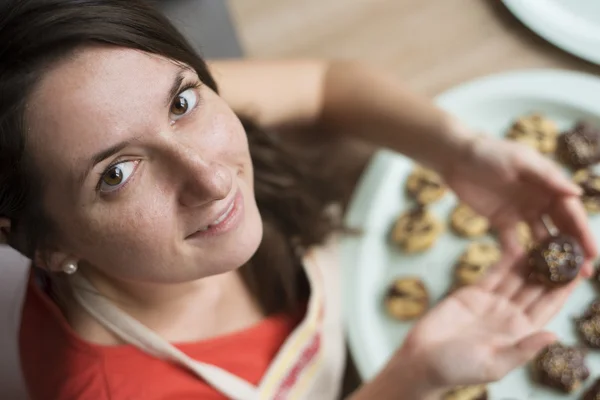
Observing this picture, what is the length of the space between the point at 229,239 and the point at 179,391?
0.19 metres

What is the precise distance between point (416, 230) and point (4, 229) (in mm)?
531

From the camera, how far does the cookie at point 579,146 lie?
2.72 feet

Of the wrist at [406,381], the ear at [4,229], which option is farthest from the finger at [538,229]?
the ear at [4,229]

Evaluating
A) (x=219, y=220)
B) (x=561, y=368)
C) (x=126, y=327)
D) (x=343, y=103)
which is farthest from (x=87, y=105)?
(x=561, y=368)

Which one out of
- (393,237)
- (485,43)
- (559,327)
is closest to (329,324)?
(393,237)

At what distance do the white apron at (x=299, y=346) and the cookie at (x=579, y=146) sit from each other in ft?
1.18

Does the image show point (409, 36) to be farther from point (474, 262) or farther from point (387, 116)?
point (474, 262)

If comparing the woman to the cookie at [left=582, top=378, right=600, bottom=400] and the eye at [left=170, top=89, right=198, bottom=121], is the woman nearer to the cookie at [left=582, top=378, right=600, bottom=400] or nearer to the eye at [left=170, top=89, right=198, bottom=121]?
the eye at [left=170, top=89, right=198, bottom=121]

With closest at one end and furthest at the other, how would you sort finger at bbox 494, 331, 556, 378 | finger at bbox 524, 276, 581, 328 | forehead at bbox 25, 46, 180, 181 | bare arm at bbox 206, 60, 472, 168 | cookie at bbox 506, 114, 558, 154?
forehead at bbox 25, 46, 180, 181 → finger at bbox 494, 331, 556, 378 → finger at bbox 524, 276, 581, 328 → bare arm at bbox 206, 60, 472, 168 → cookie at bbox 506, 114, 558, 154

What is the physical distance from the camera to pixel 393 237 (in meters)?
0.85

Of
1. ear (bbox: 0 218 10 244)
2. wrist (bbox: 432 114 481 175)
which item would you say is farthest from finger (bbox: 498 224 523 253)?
ear (bbox: 0 218 10 244)

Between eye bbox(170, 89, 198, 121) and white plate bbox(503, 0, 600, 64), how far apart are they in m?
0.64

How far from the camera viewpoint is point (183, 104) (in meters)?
0.46

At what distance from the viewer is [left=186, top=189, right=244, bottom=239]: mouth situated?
1.60ft
